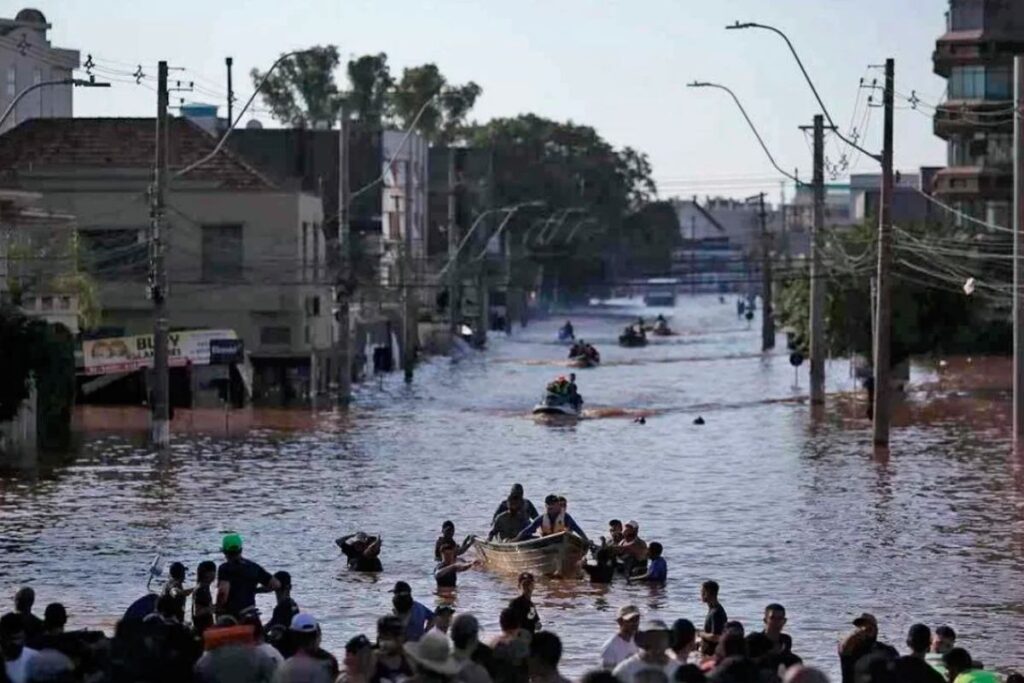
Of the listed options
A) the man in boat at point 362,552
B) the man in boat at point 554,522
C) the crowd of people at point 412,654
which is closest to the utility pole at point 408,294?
the man in boat at point 362,552

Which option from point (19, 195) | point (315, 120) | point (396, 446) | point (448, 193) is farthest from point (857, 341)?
point (315, 120)

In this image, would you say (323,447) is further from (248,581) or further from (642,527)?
(248,581)

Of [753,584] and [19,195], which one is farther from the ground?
[19,195]

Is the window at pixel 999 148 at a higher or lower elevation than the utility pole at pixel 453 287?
higher

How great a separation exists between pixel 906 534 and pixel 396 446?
18.8 metres

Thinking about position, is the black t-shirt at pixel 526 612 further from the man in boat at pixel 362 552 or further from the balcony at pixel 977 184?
the balcony at pixel 977 184

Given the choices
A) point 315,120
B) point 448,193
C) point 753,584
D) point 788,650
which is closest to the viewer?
point 788,650

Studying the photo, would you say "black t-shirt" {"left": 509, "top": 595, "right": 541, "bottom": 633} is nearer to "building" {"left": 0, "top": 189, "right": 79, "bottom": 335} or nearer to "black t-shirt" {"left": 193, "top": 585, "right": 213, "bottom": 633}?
"black t-shirt" {"left": 193, "top": 585, "right": 213, "bottom": 633}

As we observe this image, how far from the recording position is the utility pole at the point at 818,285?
67250mm

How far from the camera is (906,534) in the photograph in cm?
3684

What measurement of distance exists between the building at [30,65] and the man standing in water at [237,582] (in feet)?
208

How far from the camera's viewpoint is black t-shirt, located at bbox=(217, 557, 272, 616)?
2127 centimetres

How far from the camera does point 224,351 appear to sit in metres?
63.2

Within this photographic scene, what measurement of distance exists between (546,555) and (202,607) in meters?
10.9
